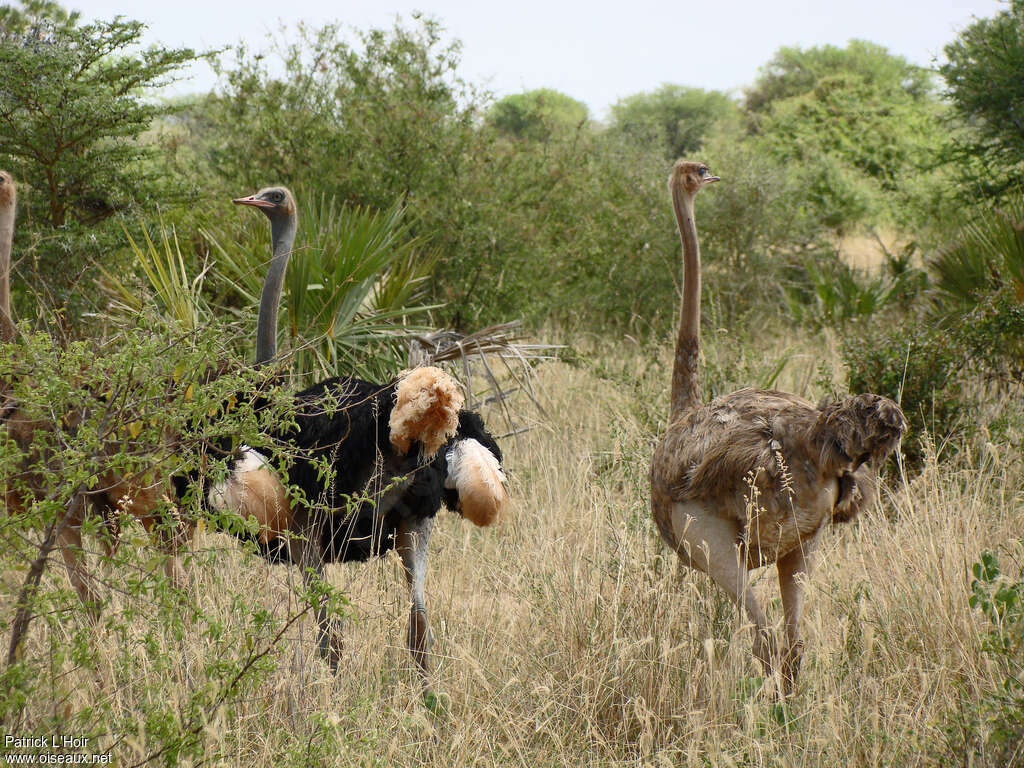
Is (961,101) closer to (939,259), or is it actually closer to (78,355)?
(939,259)

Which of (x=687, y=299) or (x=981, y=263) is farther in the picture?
(x=981, y=263)

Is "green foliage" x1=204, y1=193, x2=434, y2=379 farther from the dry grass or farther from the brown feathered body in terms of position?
the brown feathered body

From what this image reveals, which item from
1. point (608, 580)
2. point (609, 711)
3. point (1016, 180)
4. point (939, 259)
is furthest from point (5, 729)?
point (1016, 180)

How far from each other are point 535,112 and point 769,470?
328 inches

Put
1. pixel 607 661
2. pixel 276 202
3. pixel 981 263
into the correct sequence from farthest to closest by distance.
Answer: pixel 981 263 < pixel 276 202 < pixel 607 661

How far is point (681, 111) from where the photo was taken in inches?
1315

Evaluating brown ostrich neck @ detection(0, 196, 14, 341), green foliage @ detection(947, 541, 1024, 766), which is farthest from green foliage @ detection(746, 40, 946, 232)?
green foliage @ detection(947, 541, 1024, 766)

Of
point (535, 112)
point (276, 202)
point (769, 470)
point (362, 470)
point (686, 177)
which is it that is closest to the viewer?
point (769, 470)

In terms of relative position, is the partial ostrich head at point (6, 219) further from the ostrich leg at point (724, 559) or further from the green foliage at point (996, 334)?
the green foliage at point (996, 334)

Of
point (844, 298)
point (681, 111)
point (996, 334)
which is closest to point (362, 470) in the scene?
point (996, 334)

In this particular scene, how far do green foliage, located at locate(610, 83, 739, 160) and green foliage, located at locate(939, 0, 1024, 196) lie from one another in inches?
761

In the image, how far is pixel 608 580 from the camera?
3.42 m

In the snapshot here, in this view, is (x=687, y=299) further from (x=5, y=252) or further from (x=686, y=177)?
(x=5, y=252)

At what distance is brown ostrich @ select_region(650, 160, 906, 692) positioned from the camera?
309cm
